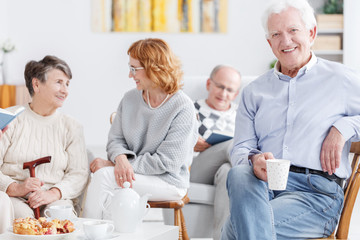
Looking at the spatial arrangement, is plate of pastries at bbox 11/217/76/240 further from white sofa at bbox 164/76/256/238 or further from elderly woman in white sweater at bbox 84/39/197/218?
white sofa at bbox 164/76/256/238

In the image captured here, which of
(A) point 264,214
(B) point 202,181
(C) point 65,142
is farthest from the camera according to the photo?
(B) point 202,181

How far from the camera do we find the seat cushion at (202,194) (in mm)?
2695

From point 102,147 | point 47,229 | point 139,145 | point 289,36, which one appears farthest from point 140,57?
point 102,147

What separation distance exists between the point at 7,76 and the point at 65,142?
3895mm

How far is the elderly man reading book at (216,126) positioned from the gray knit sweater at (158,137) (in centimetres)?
35

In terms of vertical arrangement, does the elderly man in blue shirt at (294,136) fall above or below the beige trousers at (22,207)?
above

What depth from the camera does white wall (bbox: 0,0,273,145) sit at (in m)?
6.34

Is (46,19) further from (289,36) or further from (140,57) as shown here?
(289,36)

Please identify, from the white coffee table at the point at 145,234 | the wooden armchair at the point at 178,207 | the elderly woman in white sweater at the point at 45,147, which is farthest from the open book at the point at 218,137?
the white coffee table at the point at 145,234

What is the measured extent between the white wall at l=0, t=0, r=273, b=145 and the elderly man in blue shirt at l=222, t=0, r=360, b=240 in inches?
172

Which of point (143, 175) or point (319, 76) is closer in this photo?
point (319, 76)

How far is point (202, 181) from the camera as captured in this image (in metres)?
2.90

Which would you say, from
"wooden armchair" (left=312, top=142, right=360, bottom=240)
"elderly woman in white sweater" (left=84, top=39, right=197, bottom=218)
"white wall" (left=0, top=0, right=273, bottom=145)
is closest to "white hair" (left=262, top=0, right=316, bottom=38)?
"wooden armchair" (left=312, top=142, right=360, bottom=240)

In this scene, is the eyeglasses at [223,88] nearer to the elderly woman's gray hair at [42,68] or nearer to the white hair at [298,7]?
the elderly woman's gray hair at [42,68]
